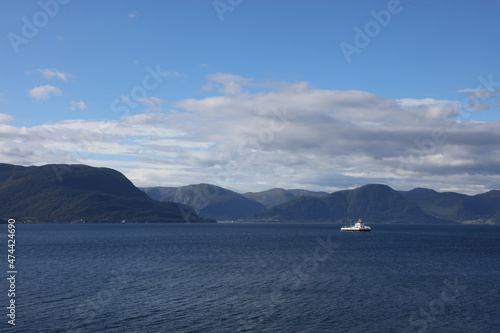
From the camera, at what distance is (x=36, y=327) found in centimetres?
5084

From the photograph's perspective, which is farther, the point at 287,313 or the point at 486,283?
the point at 486,283

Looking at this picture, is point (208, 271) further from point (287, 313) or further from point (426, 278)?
point (426, 278)

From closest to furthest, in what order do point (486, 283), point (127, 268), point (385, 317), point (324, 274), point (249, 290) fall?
point (385, 317) < point (249, 290) < point (486, 283) < point (324, 274) < point (127, 268)

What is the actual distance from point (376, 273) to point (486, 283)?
73.7 feet

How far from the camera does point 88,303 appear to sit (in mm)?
63906

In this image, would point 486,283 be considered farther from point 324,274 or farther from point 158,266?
point 158,266

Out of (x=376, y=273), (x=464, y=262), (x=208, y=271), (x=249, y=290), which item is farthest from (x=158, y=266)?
(x=464, y=262)

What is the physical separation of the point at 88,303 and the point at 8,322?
13.1 metres

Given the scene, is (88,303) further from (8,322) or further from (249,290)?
(249,290)

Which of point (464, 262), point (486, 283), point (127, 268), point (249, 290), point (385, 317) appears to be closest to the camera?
point (385, 317)

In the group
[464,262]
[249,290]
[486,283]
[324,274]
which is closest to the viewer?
[249,290]

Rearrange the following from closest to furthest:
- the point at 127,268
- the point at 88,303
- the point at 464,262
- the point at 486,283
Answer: the point at 88,303, the point at 486,283, the point at 127,268, the point at 464,262

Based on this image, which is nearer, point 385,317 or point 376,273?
point 385,317

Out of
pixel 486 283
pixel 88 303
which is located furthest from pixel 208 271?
pixel 486 283
